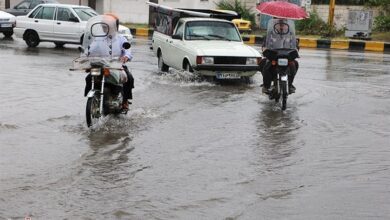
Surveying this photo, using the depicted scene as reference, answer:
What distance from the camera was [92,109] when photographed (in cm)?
919

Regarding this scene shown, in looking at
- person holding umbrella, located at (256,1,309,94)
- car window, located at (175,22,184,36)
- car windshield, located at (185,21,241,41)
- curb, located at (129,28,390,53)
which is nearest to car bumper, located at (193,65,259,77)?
car windshield, located at (185,21,241,41)

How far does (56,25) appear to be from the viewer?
2247 cm

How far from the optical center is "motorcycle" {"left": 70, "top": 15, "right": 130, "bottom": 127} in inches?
367

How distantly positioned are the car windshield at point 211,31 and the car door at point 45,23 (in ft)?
27.4

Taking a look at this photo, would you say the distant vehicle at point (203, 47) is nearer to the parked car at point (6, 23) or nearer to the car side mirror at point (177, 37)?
the car side mirror at point (177, 37)

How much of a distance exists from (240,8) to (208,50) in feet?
73.9

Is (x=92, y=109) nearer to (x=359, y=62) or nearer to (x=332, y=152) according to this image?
(x=332, y=152)

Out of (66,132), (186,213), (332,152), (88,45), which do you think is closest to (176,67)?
(88,45)

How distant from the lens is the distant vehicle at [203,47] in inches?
566

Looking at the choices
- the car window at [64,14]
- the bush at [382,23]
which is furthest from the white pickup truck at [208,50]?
the bush at [382,23]

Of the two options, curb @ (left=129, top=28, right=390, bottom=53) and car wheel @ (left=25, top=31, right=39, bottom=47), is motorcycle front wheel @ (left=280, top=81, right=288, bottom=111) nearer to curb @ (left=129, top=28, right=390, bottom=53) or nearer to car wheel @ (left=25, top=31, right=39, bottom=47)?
car wheel @ (left=25, top=31, right=39, bottom=47)

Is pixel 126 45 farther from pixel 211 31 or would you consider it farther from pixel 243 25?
pixel 243 25

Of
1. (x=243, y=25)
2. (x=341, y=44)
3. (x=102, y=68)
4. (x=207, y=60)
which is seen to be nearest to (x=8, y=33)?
(x=243, y=25)

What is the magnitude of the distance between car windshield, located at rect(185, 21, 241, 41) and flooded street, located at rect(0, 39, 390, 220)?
1.69m
